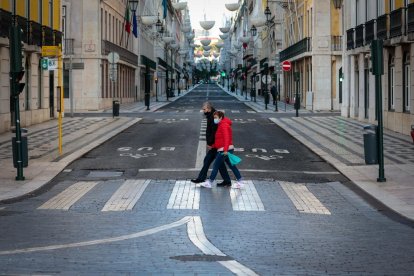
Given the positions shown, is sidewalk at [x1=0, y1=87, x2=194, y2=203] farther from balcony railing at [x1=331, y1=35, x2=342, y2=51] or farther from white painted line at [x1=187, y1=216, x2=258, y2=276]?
balcony railing at [x1=331, y1=35, x2=342, y2=51]

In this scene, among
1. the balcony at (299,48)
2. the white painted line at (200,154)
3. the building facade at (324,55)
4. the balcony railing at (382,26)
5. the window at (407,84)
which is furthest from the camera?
the balcony at (299,48)

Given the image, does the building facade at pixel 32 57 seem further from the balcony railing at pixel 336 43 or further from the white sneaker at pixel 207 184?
the balcony railing at pixel 336 43

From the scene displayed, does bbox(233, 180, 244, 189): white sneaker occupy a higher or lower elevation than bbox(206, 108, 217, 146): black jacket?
lower

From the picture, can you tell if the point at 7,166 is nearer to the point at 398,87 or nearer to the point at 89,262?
the point at 89,262

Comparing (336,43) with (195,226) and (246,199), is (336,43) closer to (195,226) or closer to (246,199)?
(246,199)

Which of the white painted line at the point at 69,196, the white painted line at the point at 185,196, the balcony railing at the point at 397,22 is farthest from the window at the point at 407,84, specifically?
the white painted line at the point at 69,196

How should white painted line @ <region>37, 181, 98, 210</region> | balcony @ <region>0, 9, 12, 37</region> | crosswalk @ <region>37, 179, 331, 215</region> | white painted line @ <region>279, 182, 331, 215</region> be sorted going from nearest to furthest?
white painted line @ <region>279, 182, 331, 215</region>, crosswalk @ <region>37, 179, 331, 215</region>, white painted line @ <region>37, 181, 98, 210</region>, balcony @ <region>0, 9, 12, 37</region>

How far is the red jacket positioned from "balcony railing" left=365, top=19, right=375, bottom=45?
21306mm

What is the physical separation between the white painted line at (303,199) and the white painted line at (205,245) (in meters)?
2.25

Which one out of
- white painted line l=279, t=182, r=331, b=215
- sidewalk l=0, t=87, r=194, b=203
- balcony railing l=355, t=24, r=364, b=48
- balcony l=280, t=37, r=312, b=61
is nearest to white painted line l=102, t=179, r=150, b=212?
sidewalk l=0, t=87, r=194, b=203

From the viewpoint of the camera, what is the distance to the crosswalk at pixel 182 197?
563 inches

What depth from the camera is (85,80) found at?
59688mm

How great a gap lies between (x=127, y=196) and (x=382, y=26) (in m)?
21.9

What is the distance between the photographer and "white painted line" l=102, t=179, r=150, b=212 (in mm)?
14250
